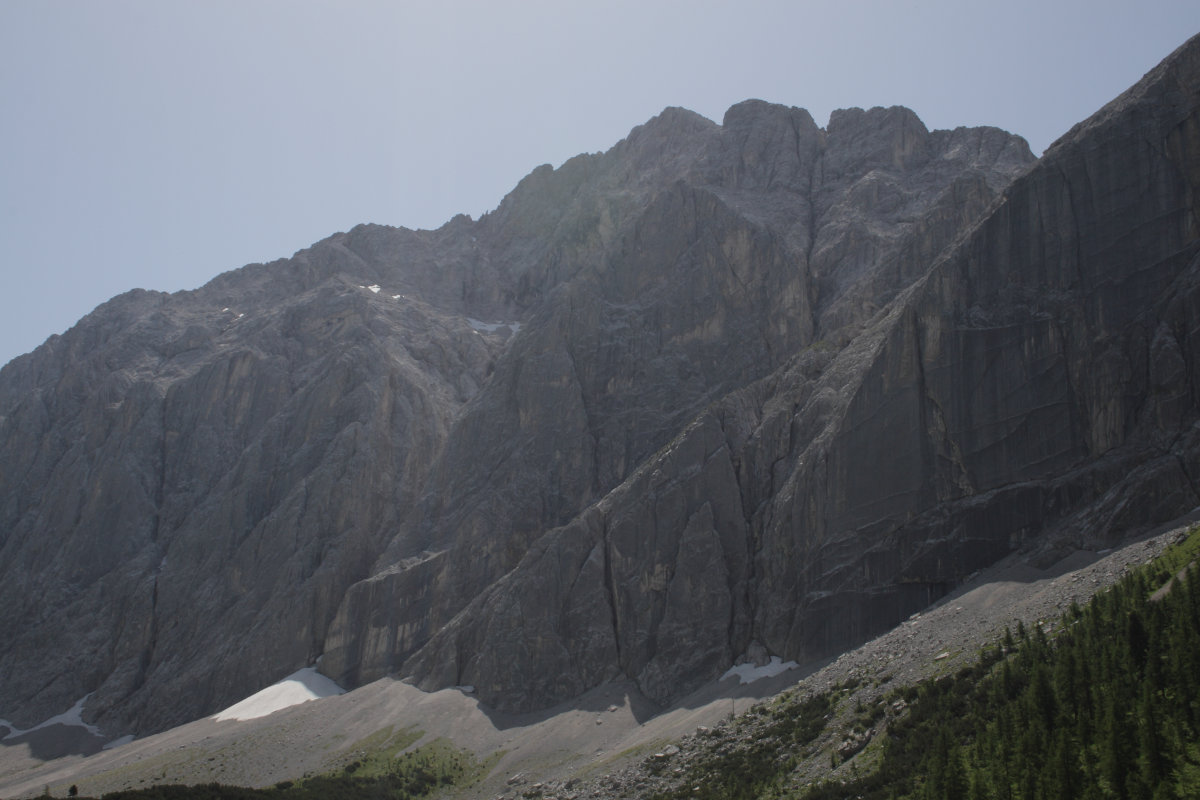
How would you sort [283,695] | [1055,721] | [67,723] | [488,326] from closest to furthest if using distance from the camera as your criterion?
[1055,721], [283,695], [67,723], [488,326]

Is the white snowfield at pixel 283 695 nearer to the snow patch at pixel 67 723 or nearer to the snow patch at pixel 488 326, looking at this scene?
the snow patch at pixel 67 723

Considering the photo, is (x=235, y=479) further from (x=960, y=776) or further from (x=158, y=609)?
(x=960, y=776)

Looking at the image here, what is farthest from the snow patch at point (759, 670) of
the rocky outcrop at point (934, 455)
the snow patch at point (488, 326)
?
the snow patch at point (488, 326)

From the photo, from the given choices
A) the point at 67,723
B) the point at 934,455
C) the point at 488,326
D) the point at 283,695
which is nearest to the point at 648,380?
the point at 934,455

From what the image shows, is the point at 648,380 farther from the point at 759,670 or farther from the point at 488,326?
the point at 488,326

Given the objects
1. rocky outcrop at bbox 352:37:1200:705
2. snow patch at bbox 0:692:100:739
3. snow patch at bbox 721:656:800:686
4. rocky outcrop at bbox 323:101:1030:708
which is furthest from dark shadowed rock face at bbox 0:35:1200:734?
snow patch at bbox 0:692:100:739

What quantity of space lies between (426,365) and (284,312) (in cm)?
3110

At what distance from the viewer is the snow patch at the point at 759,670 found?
7938 centimetres

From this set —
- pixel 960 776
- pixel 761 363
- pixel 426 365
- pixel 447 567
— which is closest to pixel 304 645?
pixel 447 567

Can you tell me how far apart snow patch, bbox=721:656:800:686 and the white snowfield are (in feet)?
158

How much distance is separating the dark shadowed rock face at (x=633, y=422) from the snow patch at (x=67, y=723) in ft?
8.28

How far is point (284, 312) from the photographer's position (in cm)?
16575

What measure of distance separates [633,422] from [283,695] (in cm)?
5153

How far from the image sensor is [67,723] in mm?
115875
